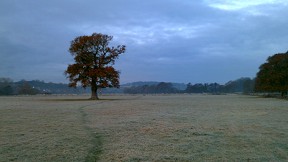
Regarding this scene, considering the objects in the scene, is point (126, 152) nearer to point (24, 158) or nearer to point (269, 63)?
point (24, 158)

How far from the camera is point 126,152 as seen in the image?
32.5 ft

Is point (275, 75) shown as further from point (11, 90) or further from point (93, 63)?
point (11, 90)

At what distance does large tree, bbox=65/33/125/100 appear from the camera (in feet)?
197

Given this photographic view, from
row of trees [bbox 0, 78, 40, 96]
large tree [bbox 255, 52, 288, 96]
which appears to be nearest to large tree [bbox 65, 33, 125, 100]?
large tree [bbox 255, 52, 288, 96]

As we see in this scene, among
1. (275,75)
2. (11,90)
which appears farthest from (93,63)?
(11,90)

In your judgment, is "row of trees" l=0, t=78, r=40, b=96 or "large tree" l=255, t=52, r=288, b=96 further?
"row of trees" l=0, t=78, r=40, b=96

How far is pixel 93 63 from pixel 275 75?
40082mm

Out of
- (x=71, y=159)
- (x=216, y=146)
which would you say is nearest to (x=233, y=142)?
(x=216, y=146)

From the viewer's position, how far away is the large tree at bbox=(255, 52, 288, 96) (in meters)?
72.1

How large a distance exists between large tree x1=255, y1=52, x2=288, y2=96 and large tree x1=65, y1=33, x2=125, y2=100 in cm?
3463

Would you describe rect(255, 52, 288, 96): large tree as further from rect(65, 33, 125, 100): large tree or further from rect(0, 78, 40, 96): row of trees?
rect(0, 78, 40, 96): row of trees

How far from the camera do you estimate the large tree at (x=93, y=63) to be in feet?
197

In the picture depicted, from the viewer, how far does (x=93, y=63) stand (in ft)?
203

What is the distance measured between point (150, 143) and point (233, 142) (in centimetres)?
294
